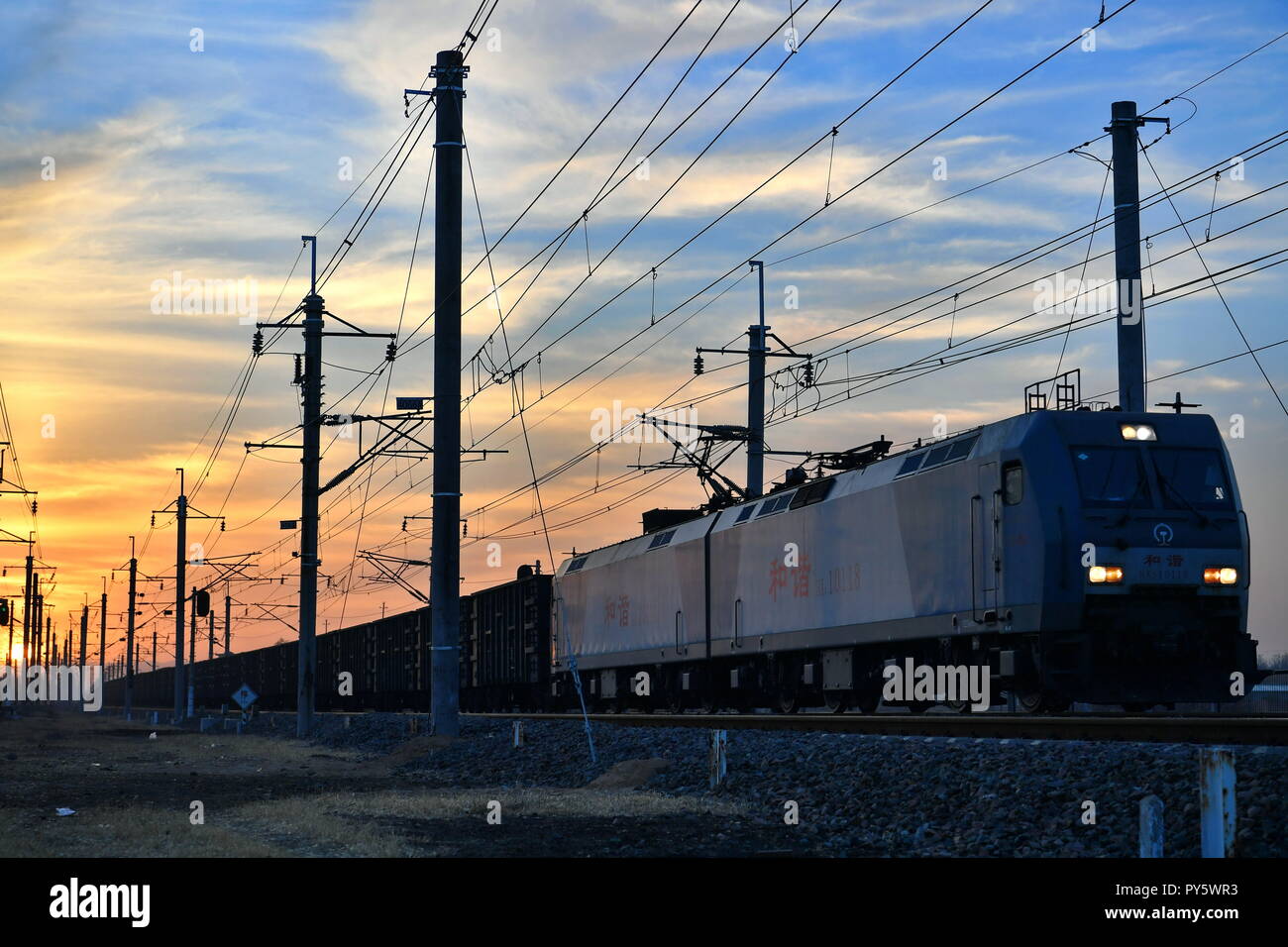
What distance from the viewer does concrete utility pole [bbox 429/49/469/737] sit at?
1117 inches

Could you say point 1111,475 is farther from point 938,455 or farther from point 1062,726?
point 1062,726

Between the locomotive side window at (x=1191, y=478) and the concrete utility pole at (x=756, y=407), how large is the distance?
627 inches

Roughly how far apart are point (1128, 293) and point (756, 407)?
1568cm

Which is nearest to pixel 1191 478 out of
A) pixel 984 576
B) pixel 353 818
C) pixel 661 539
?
pixel 984 576

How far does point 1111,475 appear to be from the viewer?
2023cm

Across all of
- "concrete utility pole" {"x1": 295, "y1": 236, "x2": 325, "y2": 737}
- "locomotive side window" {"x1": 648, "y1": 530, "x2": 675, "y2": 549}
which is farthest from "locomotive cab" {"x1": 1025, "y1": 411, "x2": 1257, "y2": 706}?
"concrete utility pole" {"x1": 295, "y1": 236, "x2": 325, "y2": 737}

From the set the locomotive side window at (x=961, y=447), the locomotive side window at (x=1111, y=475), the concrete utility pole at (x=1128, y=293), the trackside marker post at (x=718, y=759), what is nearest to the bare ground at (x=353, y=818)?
the trackside marker post at (x=718, y=759)

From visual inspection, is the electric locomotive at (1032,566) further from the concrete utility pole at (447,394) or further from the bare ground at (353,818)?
the concrete utility pole at (447,394)

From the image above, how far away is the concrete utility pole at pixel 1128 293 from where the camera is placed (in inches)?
955

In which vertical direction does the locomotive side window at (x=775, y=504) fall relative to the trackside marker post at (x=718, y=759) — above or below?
above
